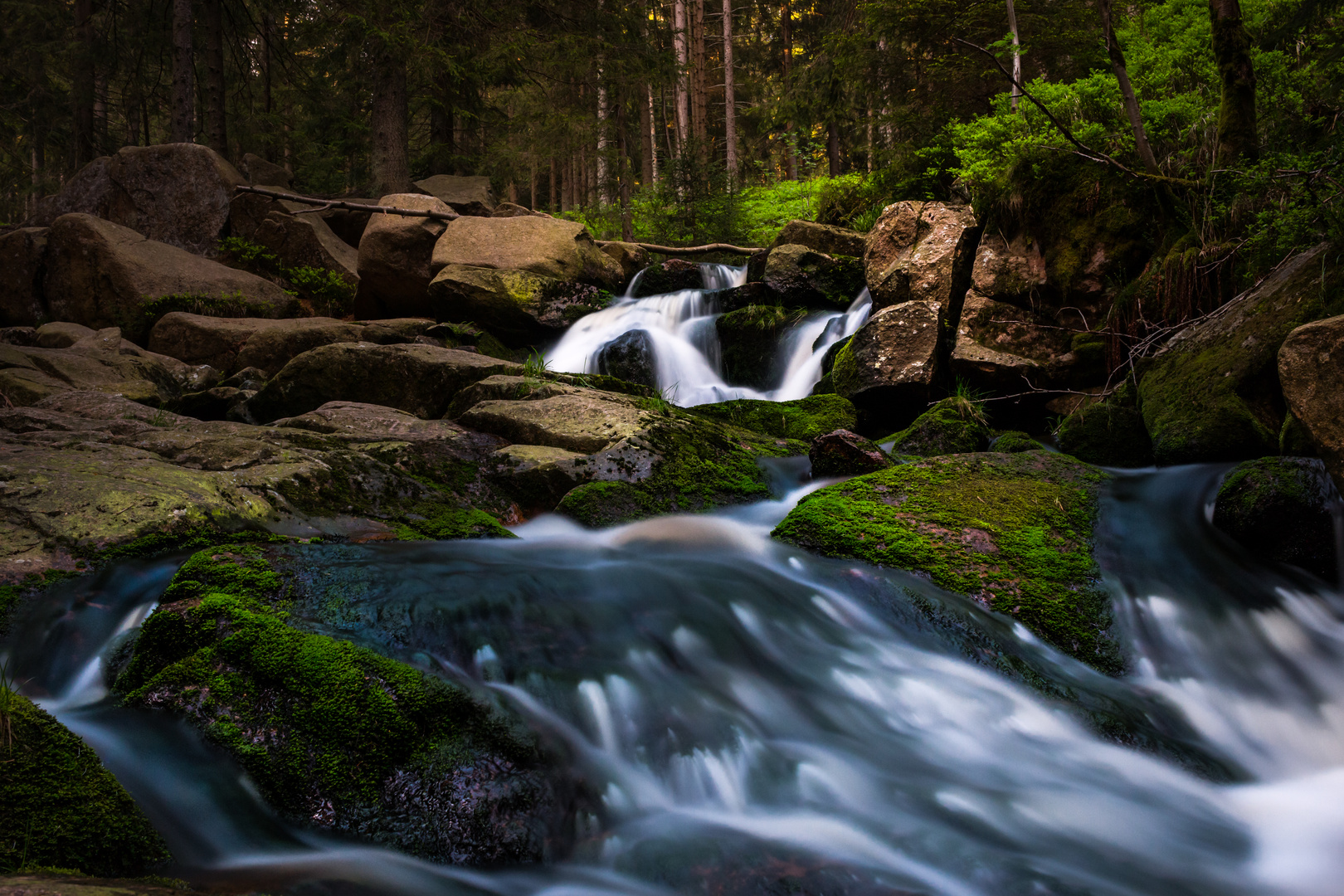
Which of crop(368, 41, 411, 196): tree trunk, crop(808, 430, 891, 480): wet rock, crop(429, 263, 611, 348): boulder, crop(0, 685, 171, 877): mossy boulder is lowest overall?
crop(0, 685, 171, 877): mossy boulder

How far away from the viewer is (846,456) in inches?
245

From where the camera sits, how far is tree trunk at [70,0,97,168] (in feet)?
61.3

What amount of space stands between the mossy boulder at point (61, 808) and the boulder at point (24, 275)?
52.1 feet

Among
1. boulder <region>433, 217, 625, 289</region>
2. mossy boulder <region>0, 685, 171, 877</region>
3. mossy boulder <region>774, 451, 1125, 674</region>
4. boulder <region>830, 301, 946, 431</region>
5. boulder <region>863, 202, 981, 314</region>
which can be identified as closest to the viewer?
mossy boulder <region>0, 685, 171, 877</region>

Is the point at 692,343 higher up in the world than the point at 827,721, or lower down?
higher up

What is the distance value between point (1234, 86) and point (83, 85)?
24112mm

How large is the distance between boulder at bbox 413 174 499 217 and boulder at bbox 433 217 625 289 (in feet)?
10.3

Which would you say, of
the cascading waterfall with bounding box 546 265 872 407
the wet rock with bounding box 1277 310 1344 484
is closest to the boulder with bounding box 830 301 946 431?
the cascading waterfall with bounding box 546 265 872 407

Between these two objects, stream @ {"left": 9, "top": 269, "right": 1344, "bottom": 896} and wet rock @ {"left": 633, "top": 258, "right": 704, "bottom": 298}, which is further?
wet rock @ {"left": 633, "top": 258, "right": 704, "bottom": 298}

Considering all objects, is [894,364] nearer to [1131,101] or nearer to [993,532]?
[1131,101]

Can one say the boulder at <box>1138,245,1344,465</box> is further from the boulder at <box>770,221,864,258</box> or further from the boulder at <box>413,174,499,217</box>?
the boulder at <box>413,174,499,217</box>

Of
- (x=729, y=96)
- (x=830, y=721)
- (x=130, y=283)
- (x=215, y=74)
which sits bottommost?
(x=830, y=721)

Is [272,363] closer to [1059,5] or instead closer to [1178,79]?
[1178,79]

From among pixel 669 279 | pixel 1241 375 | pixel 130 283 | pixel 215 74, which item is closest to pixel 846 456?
pixel 1241 375
